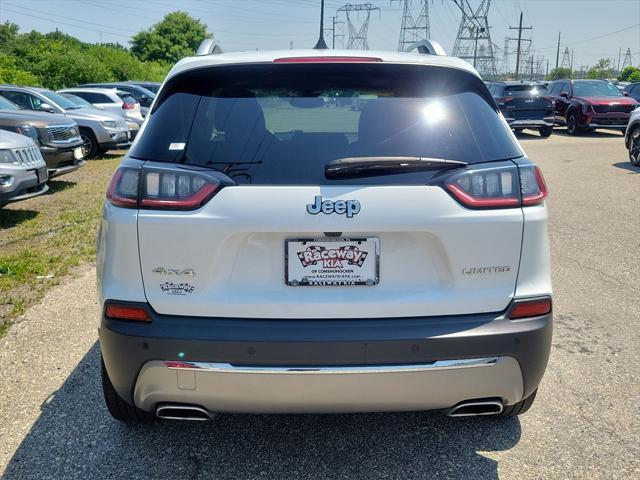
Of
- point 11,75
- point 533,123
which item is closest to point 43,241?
point 533,123

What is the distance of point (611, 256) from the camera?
6.48 m

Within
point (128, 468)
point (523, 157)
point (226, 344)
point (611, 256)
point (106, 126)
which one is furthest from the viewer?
point (106, 126)

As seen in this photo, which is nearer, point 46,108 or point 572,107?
point 46,108

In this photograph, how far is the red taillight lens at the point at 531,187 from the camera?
98.7 inches

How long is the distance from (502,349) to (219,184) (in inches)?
50.5

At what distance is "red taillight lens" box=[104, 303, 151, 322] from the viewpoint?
244 centimetres

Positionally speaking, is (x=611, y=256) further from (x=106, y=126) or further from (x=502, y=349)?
(x=106, y=126)

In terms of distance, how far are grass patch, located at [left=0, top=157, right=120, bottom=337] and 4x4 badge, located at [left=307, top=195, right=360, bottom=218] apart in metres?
3.08

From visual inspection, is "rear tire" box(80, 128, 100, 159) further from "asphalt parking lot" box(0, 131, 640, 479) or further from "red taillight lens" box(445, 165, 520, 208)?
"red taillight lens" box(445, 165, 520, 208)

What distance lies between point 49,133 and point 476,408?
30.4 ft

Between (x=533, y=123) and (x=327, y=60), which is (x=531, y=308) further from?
(x=533, y=123)

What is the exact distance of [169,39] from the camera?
74.6 m

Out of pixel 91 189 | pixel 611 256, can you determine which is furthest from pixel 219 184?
pixel 91 189

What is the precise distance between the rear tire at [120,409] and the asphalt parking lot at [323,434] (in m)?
0.12
